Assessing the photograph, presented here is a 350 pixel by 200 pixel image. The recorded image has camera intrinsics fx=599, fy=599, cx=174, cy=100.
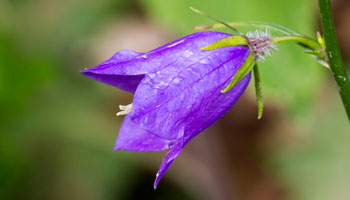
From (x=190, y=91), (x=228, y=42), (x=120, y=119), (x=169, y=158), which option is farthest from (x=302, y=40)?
(x=120, y=119)

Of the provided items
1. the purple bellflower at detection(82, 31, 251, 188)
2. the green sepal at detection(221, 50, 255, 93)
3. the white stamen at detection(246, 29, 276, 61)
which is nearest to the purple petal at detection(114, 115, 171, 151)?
the purple bellflower at detection(82, 31, 251, 188)

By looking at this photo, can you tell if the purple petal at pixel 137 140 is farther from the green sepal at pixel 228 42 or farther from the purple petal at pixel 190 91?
the green sepal at pixel 228 42

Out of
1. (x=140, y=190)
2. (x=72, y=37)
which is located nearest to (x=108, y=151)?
(x=140, y=190)

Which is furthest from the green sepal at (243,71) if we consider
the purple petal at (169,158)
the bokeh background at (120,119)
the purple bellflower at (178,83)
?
the bokeh background at (120,119)

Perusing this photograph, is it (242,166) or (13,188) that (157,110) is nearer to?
(13,188)

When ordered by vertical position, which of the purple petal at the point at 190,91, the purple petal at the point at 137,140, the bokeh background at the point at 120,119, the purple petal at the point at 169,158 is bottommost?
the bokeh background at the point at 120,119

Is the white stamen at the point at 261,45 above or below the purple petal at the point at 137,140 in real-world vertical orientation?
above
